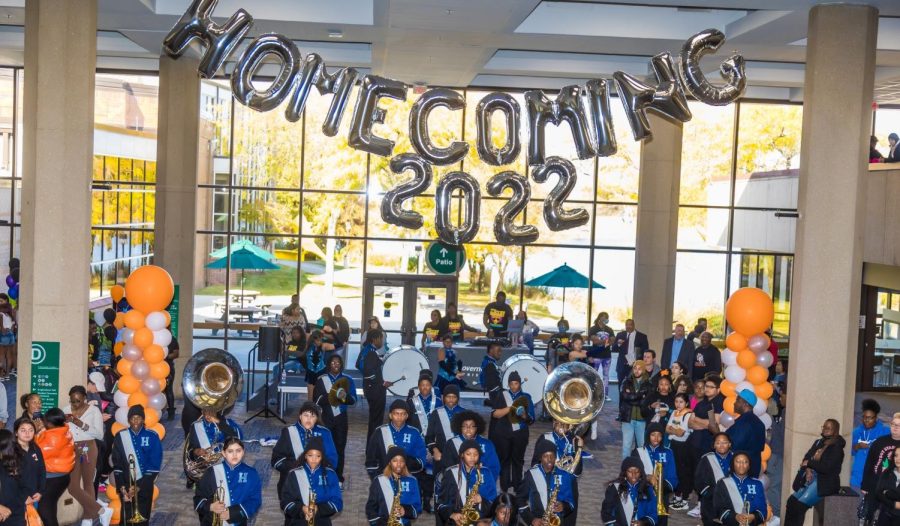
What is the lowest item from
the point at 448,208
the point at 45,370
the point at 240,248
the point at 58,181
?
the point at 45,370

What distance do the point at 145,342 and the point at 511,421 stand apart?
15.1 ft

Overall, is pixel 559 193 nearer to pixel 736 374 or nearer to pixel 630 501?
pixel 736 374

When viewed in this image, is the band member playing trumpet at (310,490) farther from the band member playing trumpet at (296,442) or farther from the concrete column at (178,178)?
the concrete column at (178,178)

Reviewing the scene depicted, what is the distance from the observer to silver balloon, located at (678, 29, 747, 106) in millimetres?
11469

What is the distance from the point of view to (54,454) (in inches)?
412

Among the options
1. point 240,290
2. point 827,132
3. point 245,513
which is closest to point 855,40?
point 827,132

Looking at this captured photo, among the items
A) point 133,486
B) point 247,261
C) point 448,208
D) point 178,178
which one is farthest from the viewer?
point 247,261

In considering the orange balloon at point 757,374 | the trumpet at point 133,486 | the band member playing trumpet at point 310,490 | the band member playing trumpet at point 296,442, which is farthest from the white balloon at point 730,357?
the trumpet at point 133,486

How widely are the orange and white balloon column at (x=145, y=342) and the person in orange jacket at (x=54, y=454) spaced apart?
9.18 ft

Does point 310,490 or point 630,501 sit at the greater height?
point 310,490

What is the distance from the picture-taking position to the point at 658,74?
11859mm

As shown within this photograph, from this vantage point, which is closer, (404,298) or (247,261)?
(247,261)

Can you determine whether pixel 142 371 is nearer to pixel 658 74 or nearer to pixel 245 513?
pixel 245 513

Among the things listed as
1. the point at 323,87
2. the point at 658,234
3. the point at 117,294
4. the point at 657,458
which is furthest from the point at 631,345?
the point at 323,87
